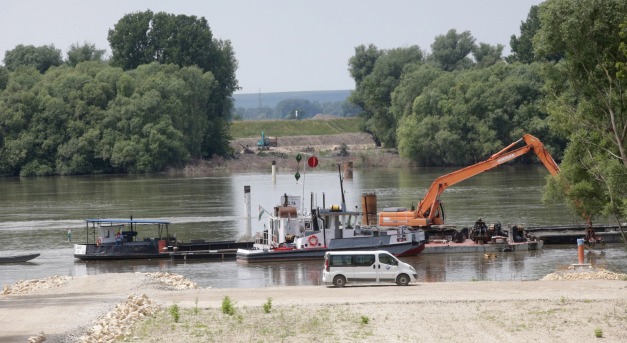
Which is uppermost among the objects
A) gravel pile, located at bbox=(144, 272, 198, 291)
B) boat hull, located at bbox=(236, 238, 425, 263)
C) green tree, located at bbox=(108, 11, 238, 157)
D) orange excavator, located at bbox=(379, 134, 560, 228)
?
green tree, located at bbox=(108, 11, 238, 157)

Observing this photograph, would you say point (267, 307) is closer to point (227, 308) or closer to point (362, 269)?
point (227, 308)

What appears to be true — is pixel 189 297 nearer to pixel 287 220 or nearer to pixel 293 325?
pixel 293 325

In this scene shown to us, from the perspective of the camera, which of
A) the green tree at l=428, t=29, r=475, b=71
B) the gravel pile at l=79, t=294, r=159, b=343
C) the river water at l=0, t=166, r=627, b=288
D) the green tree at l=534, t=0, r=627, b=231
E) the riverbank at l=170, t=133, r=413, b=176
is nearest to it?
the gravel pile at l=79, t=294, r=159, b=343

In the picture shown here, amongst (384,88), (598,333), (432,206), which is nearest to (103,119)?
(384,88)

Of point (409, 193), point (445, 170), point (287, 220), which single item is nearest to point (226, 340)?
point (287, 220)

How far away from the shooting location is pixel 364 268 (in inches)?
1836

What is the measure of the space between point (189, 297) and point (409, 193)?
65526 millimetres

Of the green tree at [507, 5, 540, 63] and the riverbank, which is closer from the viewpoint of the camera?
the riverbank

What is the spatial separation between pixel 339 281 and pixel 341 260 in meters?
0.83

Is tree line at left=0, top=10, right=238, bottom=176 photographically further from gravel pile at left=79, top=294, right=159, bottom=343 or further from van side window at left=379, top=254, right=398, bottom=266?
gravel pile at left=79, top=294, right=159, bottom=343

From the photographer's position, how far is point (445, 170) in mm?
148500

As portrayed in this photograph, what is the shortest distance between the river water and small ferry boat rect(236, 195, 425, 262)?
93 cm

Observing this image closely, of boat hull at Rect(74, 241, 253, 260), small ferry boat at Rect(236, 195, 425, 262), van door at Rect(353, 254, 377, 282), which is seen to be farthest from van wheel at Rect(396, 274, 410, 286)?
boat hull at Rect(74, 241, 253, 260)

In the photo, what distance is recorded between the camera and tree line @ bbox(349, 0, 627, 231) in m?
47.9
